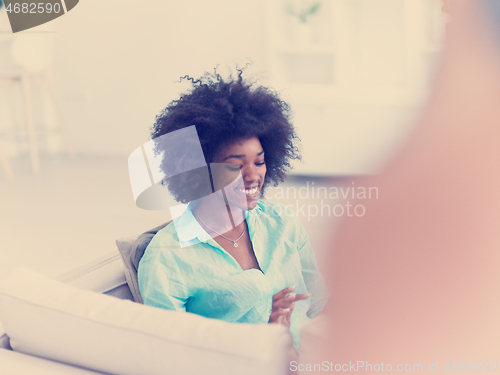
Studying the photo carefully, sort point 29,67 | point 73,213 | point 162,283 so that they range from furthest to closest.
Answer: point 29,67 → point 73,213 → point 162,283

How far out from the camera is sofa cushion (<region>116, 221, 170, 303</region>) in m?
0.98

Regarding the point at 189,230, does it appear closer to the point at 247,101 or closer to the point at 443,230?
the point at 247,101

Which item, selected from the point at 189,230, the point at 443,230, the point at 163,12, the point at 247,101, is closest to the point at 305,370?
the point at 443,230

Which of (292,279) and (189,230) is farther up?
(189,230)

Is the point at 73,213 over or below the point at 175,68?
below

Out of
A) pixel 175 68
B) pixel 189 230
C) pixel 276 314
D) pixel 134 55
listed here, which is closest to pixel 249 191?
pixel 189 230

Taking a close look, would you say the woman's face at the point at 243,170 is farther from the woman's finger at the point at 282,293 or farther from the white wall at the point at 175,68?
the white wall at the point at 175,68

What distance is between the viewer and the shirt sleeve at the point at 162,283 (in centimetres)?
84

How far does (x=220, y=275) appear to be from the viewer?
2.96 ft

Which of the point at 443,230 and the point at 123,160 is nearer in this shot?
the point at 443,230

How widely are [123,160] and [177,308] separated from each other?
120 inches

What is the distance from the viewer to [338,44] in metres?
2.70

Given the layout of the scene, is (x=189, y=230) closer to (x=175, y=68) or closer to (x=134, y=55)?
(x=175, y=68)

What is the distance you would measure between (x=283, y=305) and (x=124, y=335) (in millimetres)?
332
